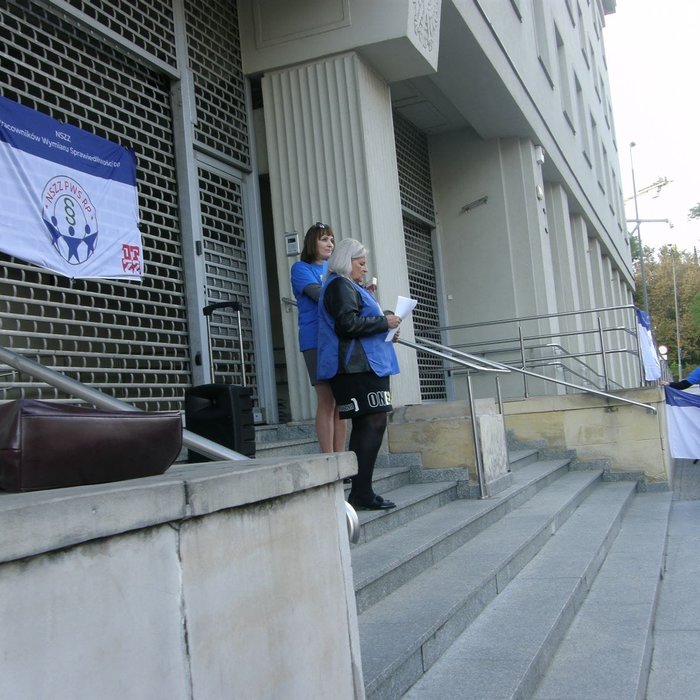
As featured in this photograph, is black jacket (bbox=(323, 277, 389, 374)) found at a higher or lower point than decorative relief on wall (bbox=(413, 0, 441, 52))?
lower

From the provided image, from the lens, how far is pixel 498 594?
4.80 metres

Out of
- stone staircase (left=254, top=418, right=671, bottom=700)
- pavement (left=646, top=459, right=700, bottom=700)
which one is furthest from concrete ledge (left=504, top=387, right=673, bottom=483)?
stone staircase (left=254, top=418, right=671, bottom=700)

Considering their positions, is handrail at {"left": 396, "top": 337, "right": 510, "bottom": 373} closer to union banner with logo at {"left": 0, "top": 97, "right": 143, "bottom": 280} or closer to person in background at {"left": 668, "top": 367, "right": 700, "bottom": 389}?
union banner with logo at {"left": 0, "top": 97, "right": 143, "bottom": 280}

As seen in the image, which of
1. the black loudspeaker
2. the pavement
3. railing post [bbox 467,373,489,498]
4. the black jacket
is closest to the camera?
the pavement

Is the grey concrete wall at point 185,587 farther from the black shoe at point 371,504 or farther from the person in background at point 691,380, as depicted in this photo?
the person in background at point 691,380

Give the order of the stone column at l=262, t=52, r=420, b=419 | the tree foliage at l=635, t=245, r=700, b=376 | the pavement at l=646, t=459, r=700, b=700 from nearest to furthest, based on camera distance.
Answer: the pavement at l=646, t=459, r=700, b=700 → the stone column at l=262, t=52, r=420, b=419 → the tree foliage at l=635, t=245, r=700, b=376

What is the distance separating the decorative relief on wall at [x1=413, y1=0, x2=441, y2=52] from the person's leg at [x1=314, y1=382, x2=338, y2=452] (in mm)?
4027

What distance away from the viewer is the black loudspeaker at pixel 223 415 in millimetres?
5062

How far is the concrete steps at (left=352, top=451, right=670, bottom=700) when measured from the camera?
3.48 metres

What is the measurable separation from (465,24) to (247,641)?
8.48 m

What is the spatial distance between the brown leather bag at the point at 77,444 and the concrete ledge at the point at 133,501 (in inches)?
2.9

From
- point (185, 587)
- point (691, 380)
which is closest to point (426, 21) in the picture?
point (691, 380)

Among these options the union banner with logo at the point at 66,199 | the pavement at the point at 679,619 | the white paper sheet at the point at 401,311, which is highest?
the union banner with logo at the point at 66,199

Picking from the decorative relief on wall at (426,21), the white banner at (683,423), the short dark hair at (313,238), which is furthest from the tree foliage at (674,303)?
the short dark hair at (313,238)
